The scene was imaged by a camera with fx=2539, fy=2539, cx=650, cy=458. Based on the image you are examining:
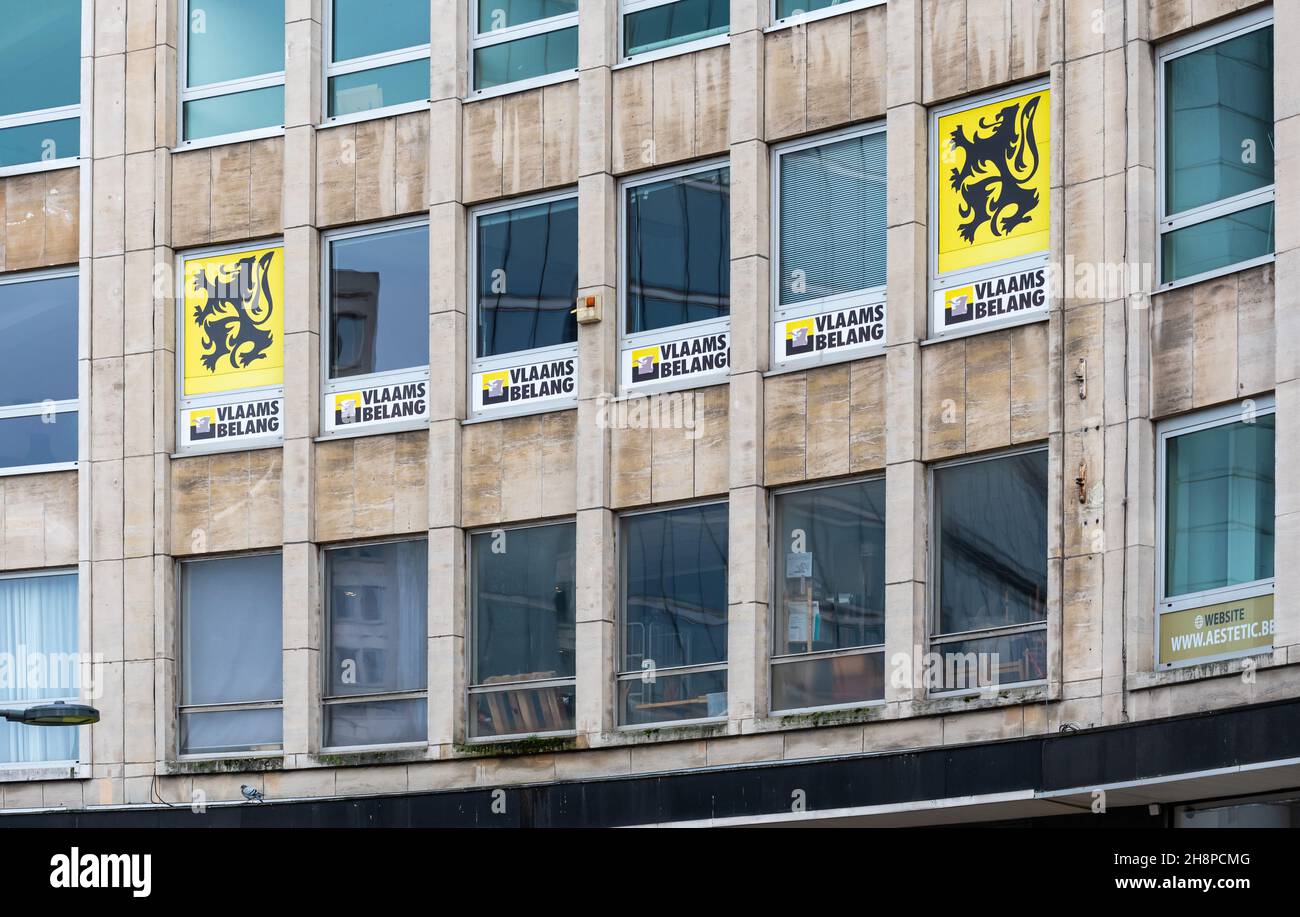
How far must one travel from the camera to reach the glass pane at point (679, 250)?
2456 cm

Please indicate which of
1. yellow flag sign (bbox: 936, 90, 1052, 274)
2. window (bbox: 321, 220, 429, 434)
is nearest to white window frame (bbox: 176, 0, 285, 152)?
window (bbox: 321, 220, 429, 434)

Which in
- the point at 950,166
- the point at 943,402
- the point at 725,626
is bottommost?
the point at 725,626

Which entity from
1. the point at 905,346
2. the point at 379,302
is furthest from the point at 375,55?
the point at 905,346

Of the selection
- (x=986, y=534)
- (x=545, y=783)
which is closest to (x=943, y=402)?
(x=986, y=534)

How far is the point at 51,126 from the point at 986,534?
1229cm

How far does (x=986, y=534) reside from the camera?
73.5 ft

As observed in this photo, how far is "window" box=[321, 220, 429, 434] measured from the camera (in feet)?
86.5

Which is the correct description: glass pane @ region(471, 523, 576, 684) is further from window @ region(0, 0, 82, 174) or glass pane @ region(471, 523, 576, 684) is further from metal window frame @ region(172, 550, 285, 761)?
window @ region(0, 0, 82, 174)

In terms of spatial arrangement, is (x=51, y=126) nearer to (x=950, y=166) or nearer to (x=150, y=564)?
(x=150, y=564)

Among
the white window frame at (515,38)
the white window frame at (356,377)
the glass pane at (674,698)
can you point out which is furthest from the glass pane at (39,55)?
the glass pane at (674,698)

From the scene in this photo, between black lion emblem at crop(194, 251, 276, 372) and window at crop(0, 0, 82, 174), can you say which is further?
window at crop(0, 0, 82, 174)

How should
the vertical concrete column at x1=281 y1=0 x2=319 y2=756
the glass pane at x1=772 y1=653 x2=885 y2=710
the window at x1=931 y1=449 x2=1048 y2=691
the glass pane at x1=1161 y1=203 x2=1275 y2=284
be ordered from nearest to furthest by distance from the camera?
1. the glass pane at x1=1161 y1=203 x2=1275 y2=284
2. the window at x1=931 y1=449 x2=1048 y2=691
3. the glass pane at x1=772 y1=653 x2=885 y2=710
4. the vertical concrete column at x1=281 y1=0 x2=319 y2=756

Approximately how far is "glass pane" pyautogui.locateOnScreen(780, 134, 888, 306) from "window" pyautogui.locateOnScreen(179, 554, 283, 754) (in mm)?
6635

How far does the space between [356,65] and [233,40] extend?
5.77 ft
